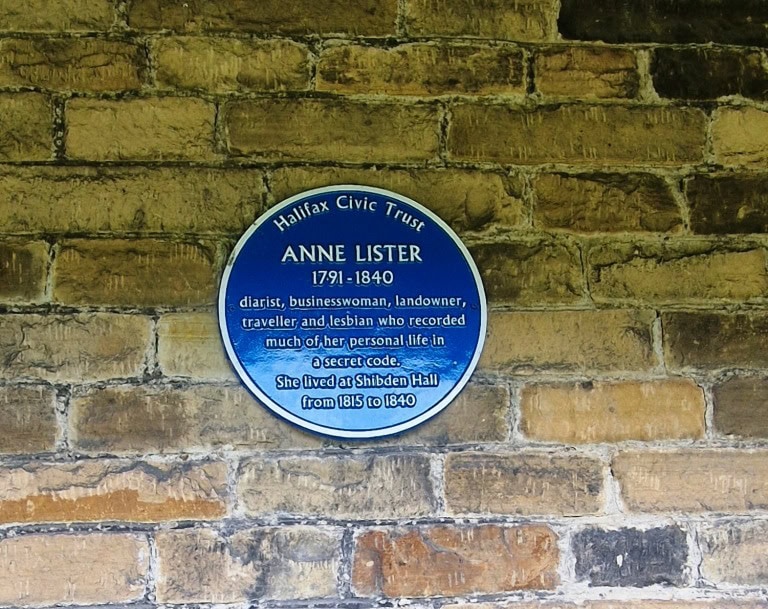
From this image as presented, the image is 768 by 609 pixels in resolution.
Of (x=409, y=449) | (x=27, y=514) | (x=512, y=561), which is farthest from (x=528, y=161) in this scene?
(x=27, y=514)

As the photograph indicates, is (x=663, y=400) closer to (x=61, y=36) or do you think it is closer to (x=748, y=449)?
(x=748, y=449)

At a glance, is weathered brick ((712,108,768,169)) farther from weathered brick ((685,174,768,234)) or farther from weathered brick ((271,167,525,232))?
weathered brick ((271,167,525,232))

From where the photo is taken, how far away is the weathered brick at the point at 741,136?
1.71 meters

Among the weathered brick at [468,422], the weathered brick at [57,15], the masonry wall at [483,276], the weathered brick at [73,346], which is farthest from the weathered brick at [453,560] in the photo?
the weathered brick at [57,15]

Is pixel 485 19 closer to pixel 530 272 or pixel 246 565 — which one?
pixel 530 272

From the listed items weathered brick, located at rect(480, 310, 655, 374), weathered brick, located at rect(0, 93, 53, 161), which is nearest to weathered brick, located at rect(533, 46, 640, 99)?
weathered brick, located at rect(480, 310, 655, 374)

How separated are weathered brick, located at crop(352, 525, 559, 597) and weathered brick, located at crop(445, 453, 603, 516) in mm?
43

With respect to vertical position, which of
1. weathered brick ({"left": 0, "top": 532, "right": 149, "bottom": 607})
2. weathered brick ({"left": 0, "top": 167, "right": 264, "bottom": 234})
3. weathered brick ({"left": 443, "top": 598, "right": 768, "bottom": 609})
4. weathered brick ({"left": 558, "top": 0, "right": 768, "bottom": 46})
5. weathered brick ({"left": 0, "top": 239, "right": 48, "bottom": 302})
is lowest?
weathered brick ({"left": 443, "top": 598, "right": 768, "bottom": 609})

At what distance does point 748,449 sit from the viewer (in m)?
1.60

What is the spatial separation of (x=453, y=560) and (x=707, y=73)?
109cm

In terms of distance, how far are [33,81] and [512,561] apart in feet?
4.16

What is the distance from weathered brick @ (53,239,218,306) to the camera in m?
1.56

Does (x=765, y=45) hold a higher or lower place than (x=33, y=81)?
higher

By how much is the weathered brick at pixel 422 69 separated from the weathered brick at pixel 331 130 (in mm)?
40
